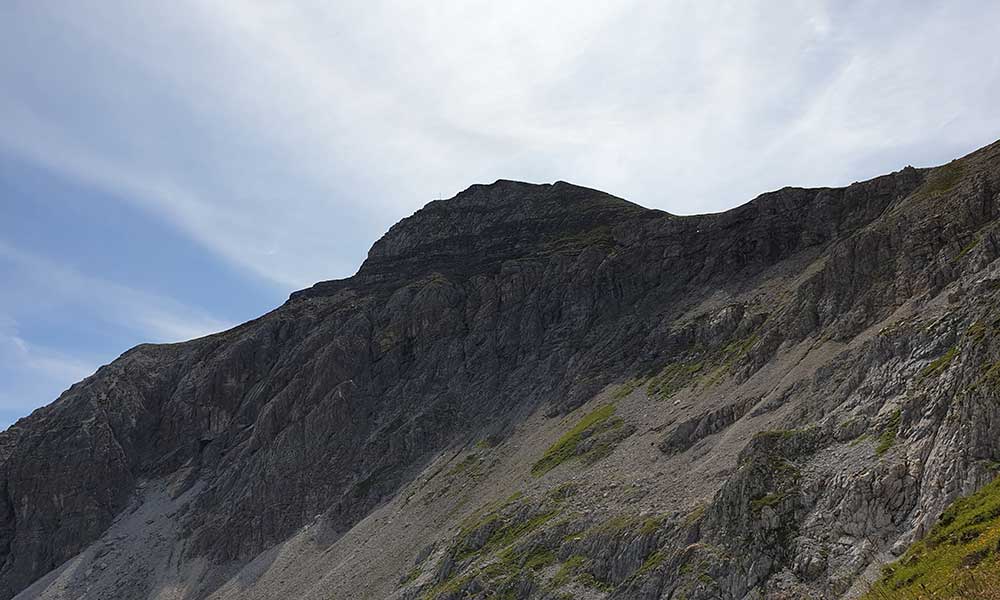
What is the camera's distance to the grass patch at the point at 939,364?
153 feet

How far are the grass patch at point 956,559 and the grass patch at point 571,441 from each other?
4980 cm

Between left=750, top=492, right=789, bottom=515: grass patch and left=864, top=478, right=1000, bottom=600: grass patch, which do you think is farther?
left=750, top=492, right=789, bottom=515: grass patch

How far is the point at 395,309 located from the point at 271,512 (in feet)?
153

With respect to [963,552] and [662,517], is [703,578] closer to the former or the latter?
[662,517]

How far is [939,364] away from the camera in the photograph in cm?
4775

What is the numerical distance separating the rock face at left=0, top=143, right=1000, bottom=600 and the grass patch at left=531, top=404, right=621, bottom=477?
50 cm

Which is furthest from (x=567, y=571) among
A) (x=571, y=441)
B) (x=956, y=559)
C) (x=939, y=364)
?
(x=956, y=559)

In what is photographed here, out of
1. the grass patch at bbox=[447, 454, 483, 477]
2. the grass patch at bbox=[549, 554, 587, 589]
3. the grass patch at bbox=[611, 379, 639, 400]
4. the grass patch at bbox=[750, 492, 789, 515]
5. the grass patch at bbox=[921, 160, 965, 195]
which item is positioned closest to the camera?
the grass patch at bbox=[750, 492, 789, 515]

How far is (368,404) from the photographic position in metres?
126

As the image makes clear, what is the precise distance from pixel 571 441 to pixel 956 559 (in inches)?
2315

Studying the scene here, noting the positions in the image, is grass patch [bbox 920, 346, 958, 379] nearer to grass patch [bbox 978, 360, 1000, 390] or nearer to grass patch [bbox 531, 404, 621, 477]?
grass patch [bbox 978, 360, 1000, 390]

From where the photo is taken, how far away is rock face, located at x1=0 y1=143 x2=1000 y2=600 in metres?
45.4

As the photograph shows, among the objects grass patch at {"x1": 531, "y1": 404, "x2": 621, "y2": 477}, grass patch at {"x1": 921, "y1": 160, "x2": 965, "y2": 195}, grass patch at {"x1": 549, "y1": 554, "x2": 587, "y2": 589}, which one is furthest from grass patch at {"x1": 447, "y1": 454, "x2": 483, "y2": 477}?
grass patch at {"x1": 921, "y1": 160, "x2": 965, "y2": 195}

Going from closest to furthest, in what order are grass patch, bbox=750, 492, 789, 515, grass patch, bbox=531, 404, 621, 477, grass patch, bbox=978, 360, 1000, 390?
grass patch, bbox=978, 360, 1000, 390 → grass patch, bbox=750, 492, 789, 515 → grass patch, bbox=531, 404, 621, 477
